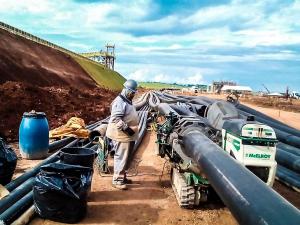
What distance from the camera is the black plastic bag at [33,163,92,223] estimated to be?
528 centimetres

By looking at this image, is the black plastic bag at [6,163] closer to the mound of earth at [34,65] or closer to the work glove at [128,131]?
the work glove at [128,131]

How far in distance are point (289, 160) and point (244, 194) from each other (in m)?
5.06

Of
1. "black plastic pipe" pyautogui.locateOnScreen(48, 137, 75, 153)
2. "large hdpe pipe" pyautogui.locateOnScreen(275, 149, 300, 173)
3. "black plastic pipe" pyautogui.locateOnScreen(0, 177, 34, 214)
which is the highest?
"large hdpe pipe" pyautogui.locateOnScreen(275, 149, 300, 173)

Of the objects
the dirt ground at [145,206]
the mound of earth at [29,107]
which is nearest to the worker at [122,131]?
the dirt ground at [145,206]

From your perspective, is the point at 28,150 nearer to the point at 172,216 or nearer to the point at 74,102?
the point at 172,216

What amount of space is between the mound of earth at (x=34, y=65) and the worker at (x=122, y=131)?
52.2 ft

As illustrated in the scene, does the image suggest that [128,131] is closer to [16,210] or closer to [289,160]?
[16,210]

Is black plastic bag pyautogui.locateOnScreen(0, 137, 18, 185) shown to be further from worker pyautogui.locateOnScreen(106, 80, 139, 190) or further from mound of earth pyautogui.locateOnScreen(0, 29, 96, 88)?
mound of earth pyautogui.locateOnScreen(0, 29, 96, 88)

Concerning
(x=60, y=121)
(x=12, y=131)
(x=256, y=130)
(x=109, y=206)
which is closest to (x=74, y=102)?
(x=60, y=121)

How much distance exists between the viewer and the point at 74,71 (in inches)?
1622

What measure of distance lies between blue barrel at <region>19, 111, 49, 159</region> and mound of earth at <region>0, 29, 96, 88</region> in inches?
527

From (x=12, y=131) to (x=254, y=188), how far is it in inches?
398

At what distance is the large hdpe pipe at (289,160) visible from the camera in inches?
300

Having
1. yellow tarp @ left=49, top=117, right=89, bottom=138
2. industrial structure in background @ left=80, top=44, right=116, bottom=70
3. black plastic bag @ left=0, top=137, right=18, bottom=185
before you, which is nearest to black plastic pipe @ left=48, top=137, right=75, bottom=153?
yellow tarp @ left=49, top=117, right=89, bottom=138
